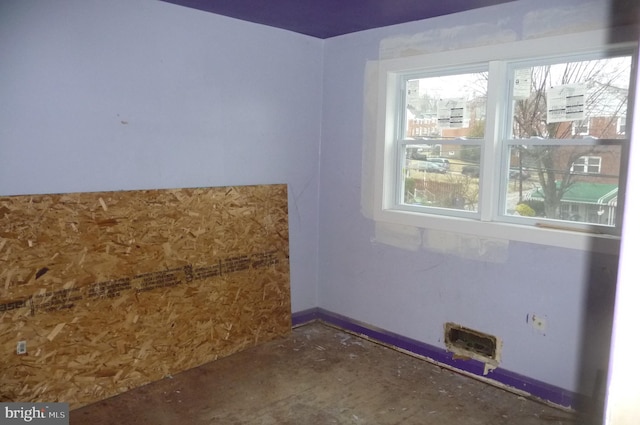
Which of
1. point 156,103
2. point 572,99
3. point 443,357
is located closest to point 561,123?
point 572,99

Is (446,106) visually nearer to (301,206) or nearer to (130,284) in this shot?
(301,206)

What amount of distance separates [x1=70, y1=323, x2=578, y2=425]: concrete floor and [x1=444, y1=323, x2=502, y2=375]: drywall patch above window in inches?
6.0

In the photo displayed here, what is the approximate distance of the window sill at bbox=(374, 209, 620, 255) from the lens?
8.86 feet

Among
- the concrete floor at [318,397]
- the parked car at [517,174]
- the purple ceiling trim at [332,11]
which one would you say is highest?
the purple ceiling trim at [332,11]

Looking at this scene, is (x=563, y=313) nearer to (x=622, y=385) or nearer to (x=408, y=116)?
(x=408, y=116)

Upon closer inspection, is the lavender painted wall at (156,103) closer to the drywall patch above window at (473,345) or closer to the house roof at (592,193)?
the drywall patch above window at (473,345)

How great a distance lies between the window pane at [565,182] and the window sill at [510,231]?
0.13 meters

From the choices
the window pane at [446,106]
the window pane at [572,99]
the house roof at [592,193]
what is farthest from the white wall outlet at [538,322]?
the window pane at [446,106]

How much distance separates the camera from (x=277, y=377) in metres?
3.22

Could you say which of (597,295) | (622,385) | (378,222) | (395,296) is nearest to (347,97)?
(378,222)

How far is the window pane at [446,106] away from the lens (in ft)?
10.7

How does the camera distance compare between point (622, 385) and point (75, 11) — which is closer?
point (622, 385)

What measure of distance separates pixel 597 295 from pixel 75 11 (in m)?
3.34

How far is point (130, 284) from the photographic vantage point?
9.83 ft
